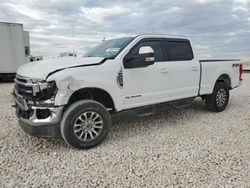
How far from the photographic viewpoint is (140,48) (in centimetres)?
449

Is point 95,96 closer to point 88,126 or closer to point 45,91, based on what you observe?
point 88,126

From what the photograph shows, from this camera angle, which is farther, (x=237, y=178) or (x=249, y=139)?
(x=249, y=139)

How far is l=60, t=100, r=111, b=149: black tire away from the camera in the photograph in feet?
12.4

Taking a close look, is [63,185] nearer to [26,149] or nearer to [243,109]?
[26,149]

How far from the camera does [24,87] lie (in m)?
3.90

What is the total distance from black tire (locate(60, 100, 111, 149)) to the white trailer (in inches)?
467

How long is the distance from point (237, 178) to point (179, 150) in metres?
1.04

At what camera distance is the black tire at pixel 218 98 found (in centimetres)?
628

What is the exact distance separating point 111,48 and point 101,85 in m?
1.01

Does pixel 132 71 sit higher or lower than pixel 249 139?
higher

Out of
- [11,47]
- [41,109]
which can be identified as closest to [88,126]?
[41,109]

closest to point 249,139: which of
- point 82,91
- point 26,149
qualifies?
point 82,91

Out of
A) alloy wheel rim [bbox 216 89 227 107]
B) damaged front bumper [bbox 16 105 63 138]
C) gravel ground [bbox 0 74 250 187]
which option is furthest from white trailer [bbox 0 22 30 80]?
alloy wheel rim [bbox 216 89 227 107]

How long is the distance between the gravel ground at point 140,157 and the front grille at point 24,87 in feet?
2.97
